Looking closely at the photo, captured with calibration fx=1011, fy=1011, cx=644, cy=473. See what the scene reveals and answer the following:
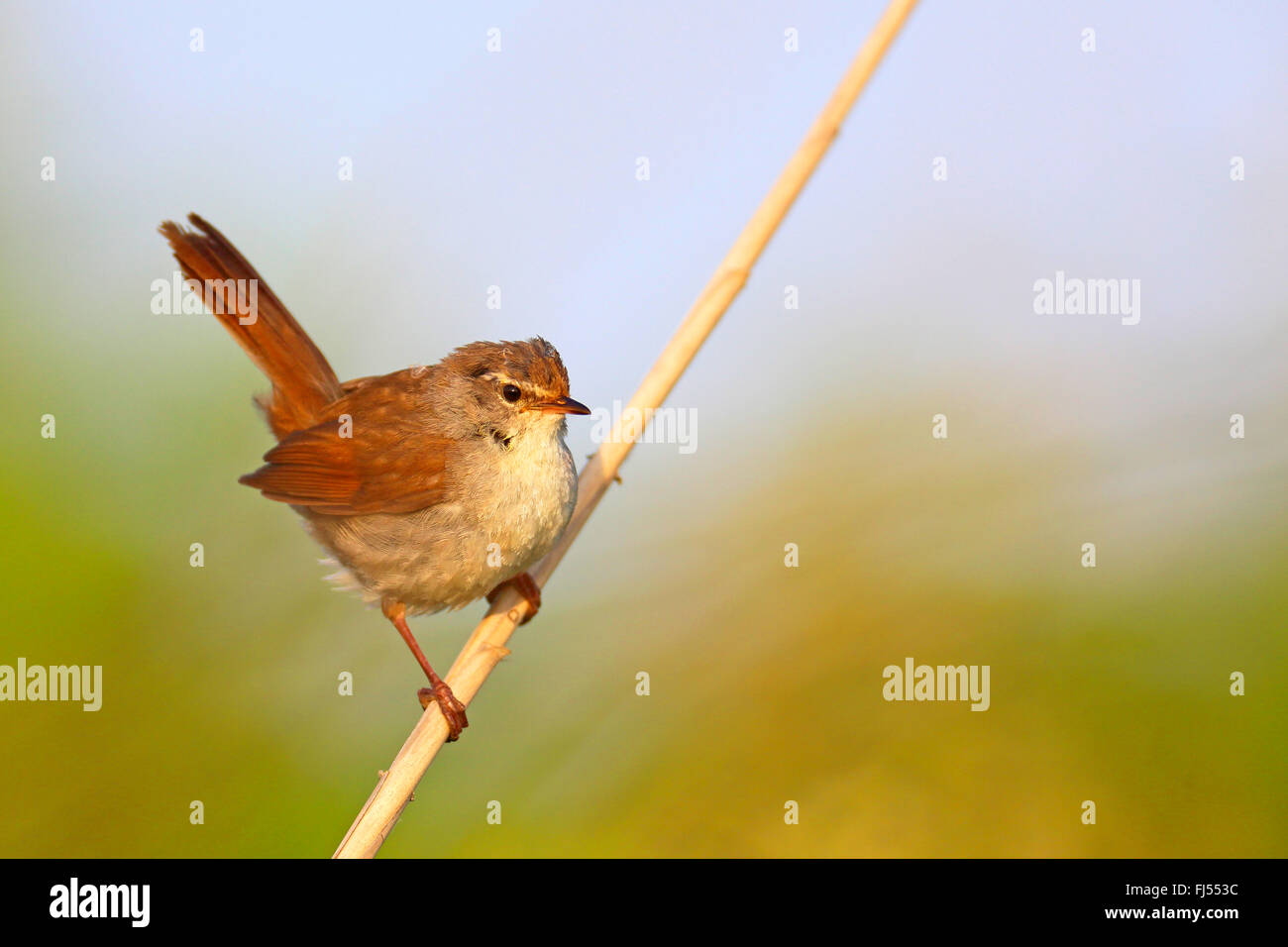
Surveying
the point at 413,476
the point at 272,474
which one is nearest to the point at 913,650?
the point at 413,476

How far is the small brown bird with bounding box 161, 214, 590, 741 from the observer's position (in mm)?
3635

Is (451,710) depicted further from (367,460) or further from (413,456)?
(367,460)

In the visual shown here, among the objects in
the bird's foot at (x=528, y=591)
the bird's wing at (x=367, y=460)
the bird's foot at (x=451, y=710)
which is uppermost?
the bird's wing at (x=367, y=460)

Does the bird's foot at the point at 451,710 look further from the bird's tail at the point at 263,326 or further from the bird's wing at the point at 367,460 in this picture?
the bird's tail at the point at 263,326

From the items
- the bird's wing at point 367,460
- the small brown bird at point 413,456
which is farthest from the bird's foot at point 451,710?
the bird's wing at point 367,460

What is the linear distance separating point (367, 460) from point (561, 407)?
0.85m

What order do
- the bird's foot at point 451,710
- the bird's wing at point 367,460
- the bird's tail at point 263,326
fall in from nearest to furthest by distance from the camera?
the bird's foot at point 451,710 → the bird's wing at point 367,460 → the bird's tail at point 263,326

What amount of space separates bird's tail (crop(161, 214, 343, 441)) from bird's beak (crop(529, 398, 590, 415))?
1.06m

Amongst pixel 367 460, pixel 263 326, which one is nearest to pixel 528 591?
pixel 367 460

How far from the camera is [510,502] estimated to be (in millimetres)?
3588

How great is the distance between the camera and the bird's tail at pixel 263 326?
3.95 metres

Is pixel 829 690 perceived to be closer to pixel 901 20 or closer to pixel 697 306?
pixel 697 306

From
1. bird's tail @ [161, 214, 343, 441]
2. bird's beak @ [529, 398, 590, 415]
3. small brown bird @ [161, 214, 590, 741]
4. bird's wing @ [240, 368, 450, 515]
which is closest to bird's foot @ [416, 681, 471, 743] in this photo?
small brown bird @ [161, 214, 590, 741]

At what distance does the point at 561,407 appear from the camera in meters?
3.63
